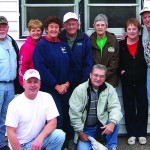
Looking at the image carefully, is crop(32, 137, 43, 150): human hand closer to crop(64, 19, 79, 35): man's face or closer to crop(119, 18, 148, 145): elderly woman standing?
crop(64, 19, 79, 35): man's face

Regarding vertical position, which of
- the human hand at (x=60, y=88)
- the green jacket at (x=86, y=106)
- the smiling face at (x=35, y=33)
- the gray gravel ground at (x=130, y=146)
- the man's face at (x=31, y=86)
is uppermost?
the smiling face at (x=35, y=33)

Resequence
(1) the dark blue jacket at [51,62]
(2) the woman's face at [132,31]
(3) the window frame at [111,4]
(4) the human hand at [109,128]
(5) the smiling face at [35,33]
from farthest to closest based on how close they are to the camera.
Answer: (3) the window frame at [111,4] < (2) the woman's face at [132,31] < (5) the smiling face at [35,33] < (1) the dark blue jacket at [51,62] < (4) the human hand at [109,128]

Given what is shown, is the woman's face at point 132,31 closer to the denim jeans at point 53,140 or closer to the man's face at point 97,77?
the man's face at point 97,77

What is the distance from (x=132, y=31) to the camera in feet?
17.7

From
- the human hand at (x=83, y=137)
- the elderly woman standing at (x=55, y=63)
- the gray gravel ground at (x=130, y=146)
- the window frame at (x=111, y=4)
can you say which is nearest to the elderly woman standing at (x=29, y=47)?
Answer: the elderly woman standing at (x=55, y=63)

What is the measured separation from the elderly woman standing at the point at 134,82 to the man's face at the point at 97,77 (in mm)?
Answer: 700

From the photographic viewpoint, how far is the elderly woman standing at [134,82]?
5469mm

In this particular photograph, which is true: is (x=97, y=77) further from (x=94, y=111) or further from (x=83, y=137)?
(x=83, y=137)

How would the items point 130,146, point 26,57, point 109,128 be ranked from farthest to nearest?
point 130,146
point 26,57
point 109,128

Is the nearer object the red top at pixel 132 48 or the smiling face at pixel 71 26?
the smiling face at pixel 71 26

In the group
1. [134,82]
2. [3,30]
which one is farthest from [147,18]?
[3,30]

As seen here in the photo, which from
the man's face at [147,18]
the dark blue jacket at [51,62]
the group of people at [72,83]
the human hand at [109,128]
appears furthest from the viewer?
the man's face at [147,18]

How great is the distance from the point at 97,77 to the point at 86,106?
16.1 inches

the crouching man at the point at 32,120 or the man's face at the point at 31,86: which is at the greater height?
the man's face at the point at 31,86
